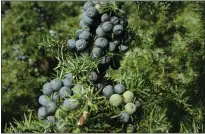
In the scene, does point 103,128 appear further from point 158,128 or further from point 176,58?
point 176,58

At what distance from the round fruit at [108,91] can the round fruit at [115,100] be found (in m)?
0.02

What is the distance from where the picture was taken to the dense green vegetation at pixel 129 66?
78cm

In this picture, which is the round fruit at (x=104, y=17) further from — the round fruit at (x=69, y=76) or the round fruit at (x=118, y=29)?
the round fruit at (x=69, y=76)

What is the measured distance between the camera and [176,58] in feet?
5.65

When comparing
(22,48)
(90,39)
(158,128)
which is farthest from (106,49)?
(22,48)

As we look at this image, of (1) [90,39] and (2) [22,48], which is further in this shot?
(2) [22,48]

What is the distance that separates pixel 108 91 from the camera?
78 cm

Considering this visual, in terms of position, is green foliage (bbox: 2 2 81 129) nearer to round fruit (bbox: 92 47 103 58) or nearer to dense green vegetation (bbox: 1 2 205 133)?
dense green vegetation (bbox: 1 2 205 133)

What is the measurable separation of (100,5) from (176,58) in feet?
2.91

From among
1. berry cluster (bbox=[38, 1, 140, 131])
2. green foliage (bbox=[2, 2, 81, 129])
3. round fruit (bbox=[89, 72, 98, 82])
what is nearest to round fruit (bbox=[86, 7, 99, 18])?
berry cluster (bbox=[38, 1, 140, 131])

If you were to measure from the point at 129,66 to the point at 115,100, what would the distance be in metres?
0.66

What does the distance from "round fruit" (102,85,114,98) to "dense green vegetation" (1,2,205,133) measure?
31 mm

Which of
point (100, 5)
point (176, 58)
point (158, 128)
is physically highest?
point (100, 5)

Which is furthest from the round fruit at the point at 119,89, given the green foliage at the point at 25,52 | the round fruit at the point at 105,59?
the green foliage at the point at 25,52
